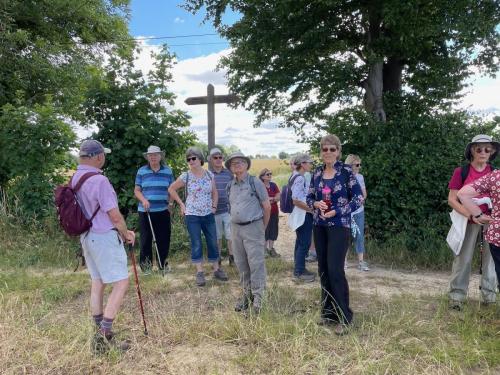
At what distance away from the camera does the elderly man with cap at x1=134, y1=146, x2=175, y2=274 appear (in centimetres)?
Result: 549

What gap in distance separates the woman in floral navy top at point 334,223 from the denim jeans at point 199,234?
1831 mm

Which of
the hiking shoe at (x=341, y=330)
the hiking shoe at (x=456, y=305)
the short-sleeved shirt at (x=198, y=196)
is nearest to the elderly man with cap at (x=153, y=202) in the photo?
the short-sleeved shirt at (x=198, y=196)

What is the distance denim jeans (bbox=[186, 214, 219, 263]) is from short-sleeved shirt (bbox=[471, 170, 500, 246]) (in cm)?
318

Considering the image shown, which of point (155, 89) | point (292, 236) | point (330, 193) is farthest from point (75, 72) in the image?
point (330, 193)

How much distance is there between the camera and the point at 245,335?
3527mm

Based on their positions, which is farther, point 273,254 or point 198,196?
point 273,254

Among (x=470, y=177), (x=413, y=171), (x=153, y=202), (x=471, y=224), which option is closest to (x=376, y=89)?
(x=413, y=171)

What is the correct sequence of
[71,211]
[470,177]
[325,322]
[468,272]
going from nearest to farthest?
[71,211], [325,322], [470,177], [468,272]

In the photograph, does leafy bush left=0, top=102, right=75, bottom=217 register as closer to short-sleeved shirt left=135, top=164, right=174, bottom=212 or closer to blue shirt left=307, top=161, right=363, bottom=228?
short-sleeved shirt left=135, top=164, right=174, bottom=212

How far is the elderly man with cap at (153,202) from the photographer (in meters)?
5.49

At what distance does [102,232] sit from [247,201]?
1.51 metres

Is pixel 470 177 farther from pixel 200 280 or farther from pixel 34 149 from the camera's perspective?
pixel 34 149

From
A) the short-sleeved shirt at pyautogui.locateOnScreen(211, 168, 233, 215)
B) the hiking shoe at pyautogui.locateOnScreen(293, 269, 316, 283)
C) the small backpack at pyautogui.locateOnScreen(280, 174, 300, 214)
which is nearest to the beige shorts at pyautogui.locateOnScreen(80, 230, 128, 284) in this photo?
the short-sleeved shirt at pyautogui.locateOnScreen(211, 168, 233, 215)

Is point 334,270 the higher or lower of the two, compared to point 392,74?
lower
